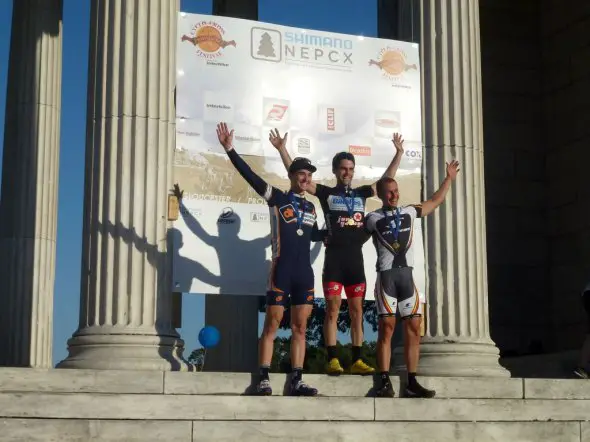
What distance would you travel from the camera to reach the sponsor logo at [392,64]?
15.8 metres

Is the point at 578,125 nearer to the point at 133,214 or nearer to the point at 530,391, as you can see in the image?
the point at 530,391

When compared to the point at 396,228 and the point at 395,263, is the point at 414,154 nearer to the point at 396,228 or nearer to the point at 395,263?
the point at 396,228

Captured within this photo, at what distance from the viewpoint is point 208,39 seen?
14797 mm

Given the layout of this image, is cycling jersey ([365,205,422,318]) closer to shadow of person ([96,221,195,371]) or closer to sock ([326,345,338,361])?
sock ([326,345,338,361])

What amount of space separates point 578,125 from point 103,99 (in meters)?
13.2

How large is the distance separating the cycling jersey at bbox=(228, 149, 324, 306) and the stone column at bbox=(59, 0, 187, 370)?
1.84m

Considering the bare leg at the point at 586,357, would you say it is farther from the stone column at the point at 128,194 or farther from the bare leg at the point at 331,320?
the stone column at the point at 128,194

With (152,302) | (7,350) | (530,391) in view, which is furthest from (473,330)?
(7,350)

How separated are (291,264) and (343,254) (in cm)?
101

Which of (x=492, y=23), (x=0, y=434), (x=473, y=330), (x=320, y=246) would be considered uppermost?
(x=492, y=23)

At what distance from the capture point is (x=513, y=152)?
24.3 m

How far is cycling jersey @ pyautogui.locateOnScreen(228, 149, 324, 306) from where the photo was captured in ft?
39.5

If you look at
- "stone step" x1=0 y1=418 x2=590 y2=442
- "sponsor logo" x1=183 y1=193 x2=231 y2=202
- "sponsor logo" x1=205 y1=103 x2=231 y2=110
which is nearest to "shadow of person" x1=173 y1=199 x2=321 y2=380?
"sponsor logo" x1=183 y1=193 x2=231 y2=202

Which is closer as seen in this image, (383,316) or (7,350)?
(383,316)
